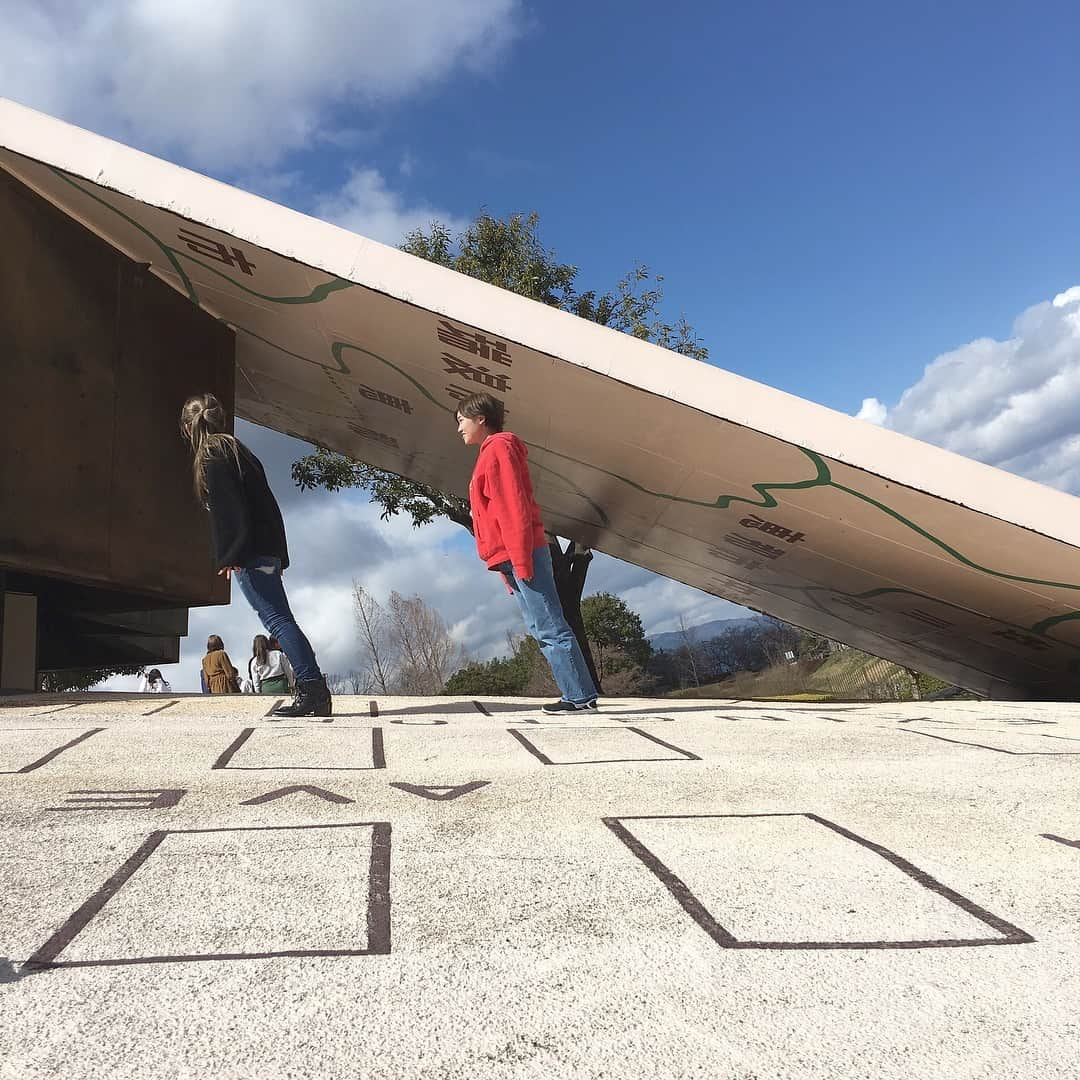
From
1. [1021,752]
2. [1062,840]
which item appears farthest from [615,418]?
[1062,840]

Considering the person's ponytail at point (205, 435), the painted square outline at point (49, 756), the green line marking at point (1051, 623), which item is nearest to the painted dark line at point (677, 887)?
the painted square outline at point (49, 756)

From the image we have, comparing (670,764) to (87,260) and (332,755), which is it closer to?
(332,755)

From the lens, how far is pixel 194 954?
1381 mm

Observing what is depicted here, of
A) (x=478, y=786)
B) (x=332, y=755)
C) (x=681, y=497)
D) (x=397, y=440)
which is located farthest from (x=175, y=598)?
(x=478, y=786)

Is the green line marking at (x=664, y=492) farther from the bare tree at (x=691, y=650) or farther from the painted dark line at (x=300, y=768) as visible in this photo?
the bare tree at (x=691, y=650)

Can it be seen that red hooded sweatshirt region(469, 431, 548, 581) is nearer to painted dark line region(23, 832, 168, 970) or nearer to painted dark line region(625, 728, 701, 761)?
painted dark line region(625, 728, 701, 761)

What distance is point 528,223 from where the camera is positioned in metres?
15.3

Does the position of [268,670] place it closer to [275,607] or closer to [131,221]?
[275,607]

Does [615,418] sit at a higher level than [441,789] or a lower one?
higher

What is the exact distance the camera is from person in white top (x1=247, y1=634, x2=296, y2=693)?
6.88 meters

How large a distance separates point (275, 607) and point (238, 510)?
1.61ft

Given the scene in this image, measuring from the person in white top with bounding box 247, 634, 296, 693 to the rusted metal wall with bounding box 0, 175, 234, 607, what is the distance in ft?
2.43

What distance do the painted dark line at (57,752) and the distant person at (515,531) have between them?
1897mm

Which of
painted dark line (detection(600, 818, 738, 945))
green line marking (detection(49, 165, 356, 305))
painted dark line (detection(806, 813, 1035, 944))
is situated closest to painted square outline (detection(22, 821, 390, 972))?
painted dark line (detection(600, 818, 738, 945))
